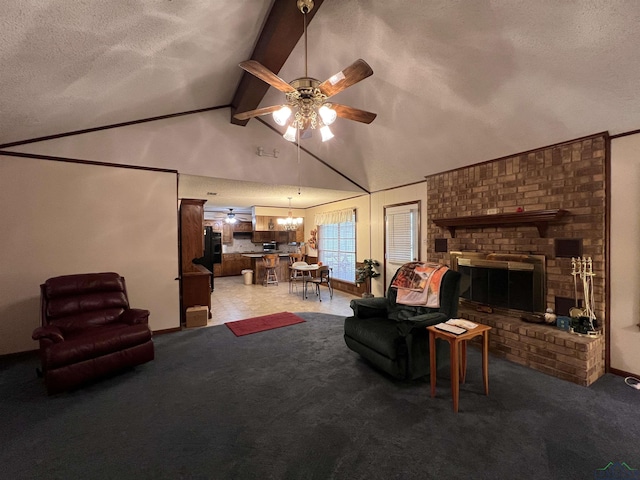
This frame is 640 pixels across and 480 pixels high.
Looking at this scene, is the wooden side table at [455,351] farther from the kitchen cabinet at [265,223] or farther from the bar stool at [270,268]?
the kitchen cabinet at [265,223]

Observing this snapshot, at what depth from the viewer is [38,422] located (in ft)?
6.75

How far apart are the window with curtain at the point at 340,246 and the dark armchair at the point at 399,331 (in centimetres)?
358

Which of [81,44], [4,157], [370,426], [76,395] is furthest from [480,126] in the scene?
[4,157]

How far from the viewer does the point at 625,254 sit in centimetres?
264

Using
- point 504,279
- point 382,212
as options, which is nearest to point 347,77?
point 504,279

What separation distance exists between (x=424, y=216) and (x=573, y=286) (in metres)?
2.29

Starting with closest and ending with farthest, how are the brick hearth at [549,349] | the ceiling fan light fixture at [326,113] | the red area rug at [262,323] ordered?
the ceiling fan light fixture at [326,113] → the brick hearth at [549,349] → the red area rug at [262,323]

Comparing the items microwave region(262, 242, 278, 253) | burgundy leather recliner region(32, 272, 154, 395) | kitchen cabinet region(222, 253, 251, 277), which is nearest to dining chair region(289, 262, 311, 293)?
microwave region(262, 242, 278, 253)

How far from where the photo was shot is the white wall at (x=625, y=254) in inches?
102

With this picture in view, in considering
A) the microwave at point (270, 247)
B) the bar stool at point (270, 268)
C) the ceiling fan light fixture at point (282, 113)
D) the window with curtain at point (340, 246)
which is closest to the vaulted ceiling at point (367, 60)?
the ceiling fan light fixture at point (282, 113)

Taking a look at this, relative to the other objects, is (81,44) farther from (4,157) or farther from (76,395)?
(76,395)

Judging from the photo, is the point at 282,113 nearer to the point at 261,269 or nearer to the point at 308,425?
the point at 308,425

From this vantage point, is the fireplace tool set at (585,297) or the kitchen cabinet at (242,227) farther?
the kitchen cabinet at (242,227)

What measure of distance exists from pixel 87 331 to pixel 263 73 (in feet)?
9.99
